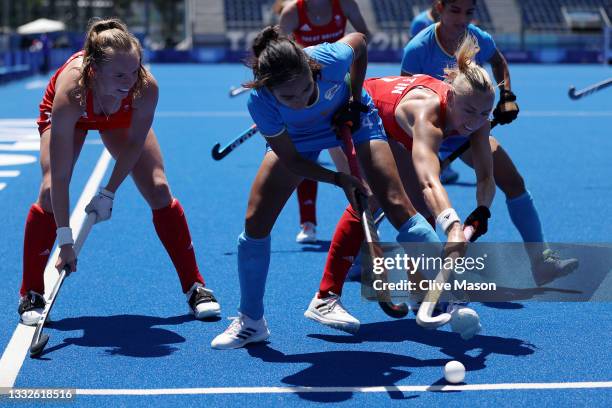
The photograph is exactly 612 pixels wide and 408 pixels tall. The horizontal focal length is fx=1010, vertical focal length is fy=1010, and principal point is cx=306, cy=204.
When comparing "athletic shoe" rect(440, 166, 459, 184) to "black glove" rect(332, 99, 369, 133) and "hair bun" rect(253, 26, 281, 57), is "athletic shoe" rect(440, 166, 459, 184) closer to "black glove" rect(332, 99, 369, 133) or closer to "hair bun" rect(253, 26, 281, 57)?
A: "black glove" rect(332, 99, 369, 133)

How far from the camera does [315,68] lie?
4098 millimetres

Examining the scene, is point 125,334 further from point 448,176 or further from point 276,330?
point 448,176

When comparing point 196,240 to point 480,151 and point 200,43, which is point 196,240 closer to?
point 480,151

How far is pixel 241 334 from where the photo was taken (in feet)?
14.6

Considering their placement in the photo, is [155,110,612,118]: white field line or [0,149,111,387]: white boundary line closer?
[0,149,111,387]: white boundary line

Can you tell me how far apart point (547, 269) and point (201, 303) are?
188 centimetres

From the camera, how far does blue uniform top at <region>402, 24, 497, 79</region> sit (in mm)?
5867

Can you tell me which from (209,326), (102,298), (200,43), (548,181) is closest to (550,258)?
(209,326)

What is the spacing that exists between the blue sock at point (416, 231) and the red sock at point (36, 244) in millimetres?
1744

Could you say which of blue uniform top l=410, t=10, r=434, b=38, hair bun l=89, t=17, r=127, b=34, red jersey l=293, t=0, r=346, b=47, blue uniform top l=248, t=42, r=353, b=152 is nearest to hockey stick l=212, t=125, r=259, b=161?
red jersey l=293, t=0, r=346, b=47

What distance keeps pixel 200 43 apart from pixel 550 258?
46143 mm

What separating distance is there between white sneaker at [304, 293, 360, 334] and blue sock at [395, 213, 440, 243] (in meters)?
0.54

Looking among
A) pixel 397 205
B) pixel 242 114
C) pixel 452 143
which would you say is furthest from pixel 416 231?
pixel 242 114

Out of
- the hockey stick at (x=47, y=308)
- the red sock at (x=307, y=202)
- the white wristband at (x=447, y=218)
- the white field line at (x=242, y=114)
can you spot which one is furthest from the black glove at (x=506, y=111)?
the white field line at (x=242, y=114)
